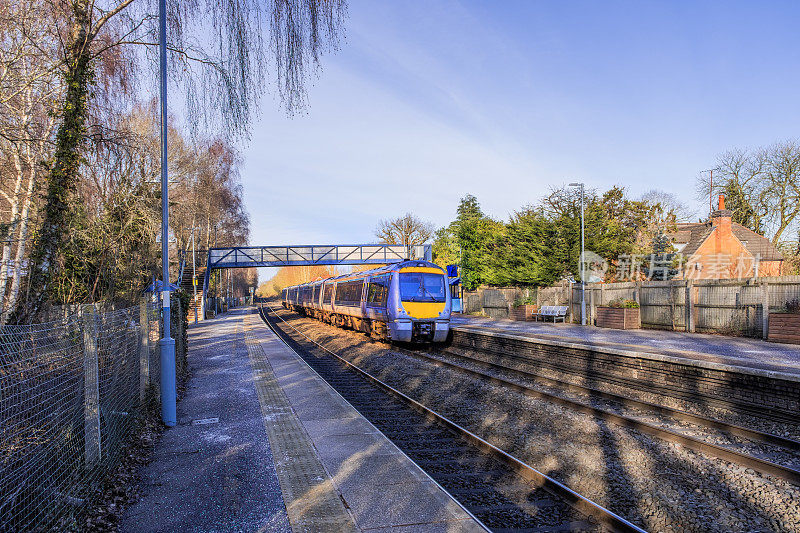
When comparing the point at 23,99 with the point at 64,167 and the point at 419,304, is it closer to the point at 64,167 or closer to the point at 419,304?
the point at 64,167

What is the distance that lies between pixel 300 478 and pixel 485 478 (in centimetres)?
204

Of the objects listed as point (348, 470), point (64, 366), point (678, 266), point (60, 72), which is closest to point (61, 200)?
point (60, 72)

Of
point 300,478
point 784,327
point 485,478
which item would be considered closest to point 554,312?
point 784,327

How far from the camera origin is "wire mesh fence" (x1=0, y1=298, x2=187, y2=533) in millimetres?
3307

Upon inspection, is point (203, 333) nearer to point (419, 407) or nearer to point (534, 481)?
point (419, 407)

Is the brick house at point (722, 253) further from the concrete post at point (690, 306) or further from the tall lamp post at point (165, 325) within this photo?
the tall lamp post at point (165, 325)

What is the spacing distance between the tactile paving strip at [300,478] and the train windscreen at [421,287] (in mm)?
8215

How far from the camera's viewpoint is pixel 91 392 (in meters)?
4.67

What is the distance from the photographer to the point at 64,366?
4246mm

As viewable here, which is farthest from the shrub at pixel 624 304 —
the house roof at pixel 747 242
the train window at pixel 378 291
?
the house roof at pixel 747 242

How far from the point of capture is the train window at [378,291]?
17.4 meters

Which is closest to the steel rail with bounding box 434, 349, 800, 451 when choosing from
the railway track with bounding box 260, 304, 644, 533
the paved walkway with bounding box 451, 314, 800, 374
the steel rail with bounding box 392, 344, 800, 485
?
the steel rail with bounding box 392, 344, 800, 485

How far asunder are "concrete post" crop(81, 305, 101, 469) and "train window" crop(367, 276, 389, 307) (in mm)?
12566

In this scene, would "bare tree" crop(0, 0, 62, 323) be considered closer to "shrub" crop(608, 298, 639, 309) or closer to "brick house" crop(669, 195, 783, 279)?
"shrub" crop(608, 298, 639, 309)
